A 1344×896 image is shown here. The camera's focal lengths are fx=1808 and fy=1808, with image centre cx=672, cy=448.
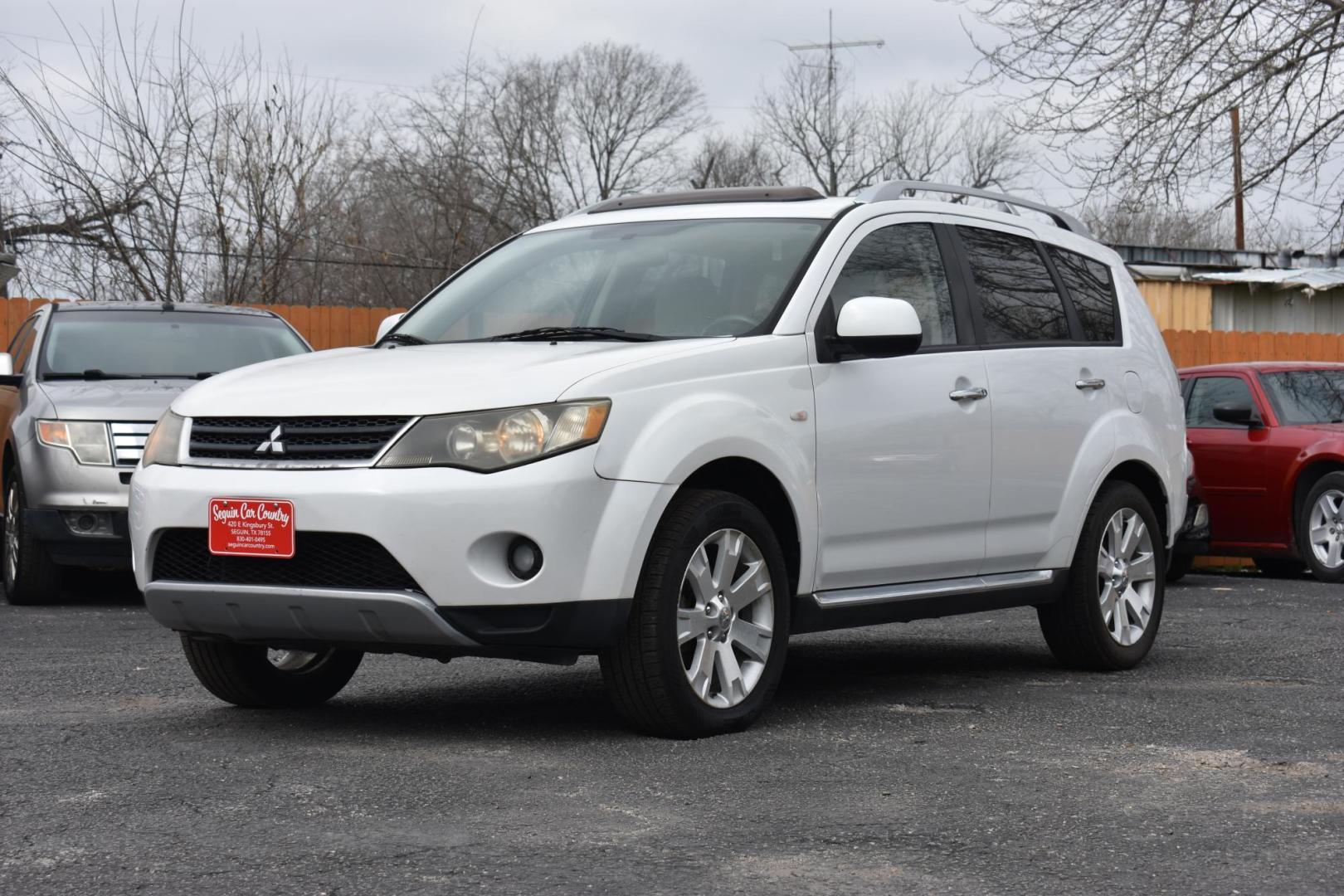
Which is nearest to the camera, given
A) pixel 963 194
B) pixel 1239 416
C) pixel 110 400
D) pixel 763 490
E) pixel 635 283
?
pixel 763 490

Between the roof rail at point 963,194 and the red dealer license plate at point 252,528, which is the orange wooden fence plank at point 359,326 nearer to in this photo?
the roof rail at point 963,194

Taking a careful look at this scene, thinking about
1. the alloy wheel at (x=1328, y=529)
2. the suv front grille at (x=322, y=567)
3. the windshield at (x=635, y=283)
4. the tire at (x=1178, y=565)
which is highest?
the windshield at (x=635, y=283)

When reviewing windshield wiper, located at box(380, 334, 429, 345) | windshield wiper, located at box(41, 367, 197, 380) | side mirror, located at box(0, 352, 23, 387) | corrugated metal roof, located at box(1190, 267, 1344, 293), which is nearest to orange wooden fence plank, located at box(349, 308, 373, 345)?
windshield wiper, located at box(41, 367, 197, 380)

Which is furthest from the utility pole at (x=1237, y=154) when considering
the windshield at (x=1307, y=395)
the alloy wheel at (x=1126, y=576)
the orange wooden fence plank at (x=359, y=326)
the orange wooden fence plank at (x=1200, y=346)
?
the alloy wheel at (x=1126, y=576)

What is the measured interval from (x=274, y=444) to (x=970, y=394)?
8.62 feet

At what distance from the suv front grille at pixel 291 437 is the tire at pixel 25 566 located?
203 inches

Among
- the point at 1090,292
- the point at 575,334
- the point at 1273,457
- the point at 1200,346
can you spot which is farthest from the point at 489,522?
the point at 1200,346

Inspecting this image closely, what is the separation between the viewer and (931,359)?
21.6 feet

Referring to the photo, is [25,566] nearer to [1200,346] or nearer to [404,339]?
[404,339]

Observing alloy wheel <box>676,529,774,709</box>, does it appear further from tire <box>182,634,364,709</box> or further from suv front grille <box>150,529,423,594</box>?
tire <box>182,634,364,709</box>

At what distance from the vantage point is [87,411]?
33.2 ft

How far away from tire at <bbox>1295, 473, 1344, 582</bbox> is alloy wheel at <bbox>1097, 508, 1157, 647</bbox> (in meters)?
6.40

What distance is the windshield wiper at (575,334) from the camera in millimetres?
5938

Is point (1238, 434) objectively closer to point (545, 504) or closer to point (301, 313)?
point (301, 313)
